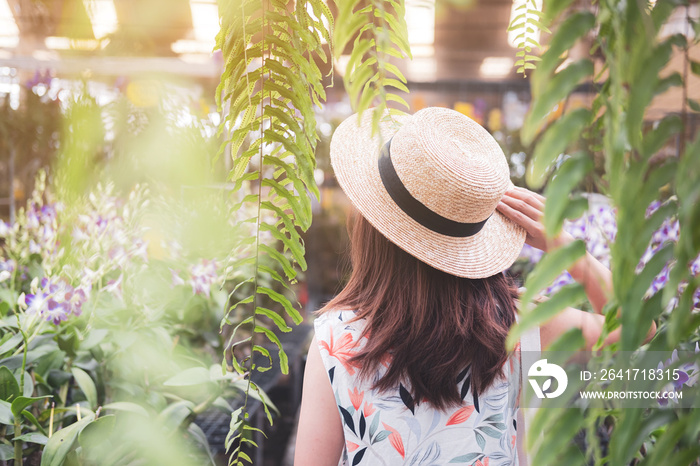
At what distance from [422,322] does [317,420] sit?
24 centimetres

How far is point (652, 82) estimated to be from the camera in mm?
289

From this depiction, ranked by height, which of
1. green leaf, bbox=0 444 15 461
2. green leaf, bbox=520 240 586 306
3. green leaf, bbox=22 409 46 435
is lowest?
green leaf, bbox=0 444 15 461

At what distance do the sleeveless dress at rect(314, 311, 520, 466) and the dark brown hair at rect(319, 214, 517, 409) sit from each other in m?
0.02

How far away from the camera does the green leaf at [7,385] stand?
0.92 m

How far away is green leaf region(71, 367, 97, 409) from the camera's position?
1095 mm

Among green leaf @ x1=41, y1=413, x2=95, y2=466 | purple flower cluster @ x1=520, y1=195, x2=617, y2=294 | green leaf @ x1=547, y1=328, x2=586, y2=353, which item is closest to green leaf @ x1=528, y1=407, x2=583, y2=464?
green leaf @ x1=547, y1=328, x2=586, y2=353

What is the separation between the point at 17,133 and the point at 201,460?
5.64 ft

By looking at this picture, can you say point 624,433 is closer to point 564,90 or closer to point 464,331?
point 564,90

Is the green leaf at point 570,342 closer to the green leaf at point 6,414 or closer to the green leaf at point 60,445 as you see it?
the green leaf at point 60,445

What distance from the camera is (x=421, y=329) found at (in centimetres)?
88

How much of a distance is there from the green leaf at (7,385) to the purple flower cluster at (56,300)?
11cm

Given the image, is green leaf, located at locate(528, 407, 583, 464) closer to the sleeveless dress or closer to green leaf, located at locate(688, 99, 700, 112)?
green leaf, located at locate(688, 99, 700, 112)

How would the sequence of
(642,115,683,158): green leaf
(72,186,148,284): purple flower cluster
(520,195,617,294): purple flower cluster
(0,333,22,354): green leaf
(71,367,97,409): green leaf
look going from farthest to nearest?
(520,195,617,294): purple flower cluster
(72,186,148,284): purple flower cluster
(71,367,97,409): green leaf
(0,333,22,354): green leaf
(642,115,683,158): green leaf

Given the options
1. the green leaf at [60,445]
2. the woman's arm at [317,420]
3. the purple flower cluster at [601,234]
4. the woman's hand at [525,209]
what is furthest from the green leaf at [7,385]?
the purple flower cluster at [601,234]
